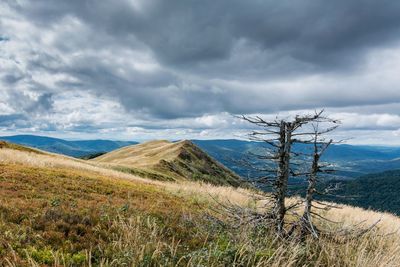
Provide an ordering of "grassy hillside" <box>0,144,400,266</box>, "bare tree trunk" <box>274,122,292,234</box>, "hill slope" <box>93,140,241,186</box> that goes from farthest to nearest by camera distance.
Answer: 1. "hill slope" <box>93,140,241,186</box>
2. "bare tree trunk" <box>274,122,292,234</box>
3. "grassy hillside" <box>0,144,400,266</box>

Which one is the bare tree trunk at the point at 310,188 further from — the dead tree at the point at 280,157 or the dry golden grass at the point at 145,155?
the dry golden grass at the point at 145,155

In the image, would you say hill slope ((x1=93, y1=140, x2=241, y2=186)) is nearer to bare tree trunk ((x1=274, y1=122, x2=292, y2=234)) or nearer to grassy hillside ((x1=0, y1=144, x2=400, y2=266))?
grassy hillside ((x1=0, y1=144, x2=400, y2=266))

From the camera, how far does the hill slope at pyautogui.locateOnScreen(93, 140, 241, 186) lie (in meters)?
74.6

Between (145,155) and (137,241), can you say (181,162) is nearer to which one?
(145,155)

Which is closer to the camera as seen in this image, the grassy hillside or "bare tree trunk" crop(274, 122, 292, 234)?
the grassy hillside

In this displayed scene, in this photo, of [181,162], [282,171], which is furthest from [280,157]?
[181,162]

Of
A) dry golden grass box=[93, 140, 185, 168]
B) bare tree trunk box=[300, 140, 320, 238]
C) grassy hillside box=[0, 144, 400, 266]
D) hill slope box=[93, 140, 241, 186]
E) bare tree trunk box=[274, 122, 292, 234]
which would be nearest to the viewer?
grassy hillside box=[0, 144, 400, 266]

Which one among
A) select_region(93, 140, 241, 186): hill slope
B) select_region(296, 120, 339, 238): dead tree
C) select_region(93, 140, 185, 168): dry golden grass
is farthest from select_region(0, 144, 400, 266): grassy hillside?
select_region(93, 140, 185, 168): dry golden grass

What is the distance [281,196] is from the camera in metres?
9.82

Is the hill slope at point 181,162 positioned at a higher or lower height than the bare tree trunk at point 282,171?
lower

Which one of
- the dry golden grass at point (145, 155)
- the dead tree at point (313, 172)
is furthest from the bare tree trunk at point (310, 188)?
the dry golden grass at point (145, 155)

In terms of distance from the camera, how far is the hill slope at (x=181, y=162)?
7462 centimetres

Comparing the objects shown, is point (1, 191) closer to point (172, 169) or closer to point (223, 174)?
point (172, 169)

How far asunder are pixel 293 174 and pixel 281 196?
72cm
